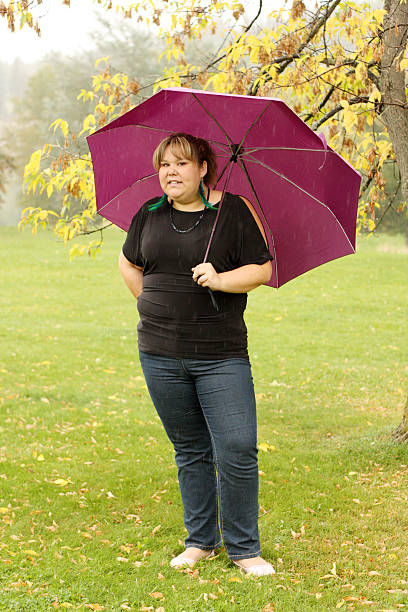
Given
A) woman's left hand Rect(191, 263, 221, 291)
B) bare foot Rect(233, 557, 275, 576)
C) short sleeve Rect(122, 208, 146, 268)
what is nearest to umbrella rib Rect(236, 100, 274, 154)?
short sleeve Rect(122, 208, 146, 268)

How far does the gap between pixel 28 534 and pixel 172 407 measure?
1.65 m

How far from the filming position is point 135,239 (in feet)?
11.4

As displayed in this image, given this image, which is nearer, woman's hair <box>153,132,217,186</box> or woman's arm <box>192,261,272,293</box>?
woman's arm <box>192,261,272,293</box>

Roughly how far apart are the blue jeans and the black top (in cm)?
10

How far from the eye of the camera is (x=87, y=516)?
473 centimetres

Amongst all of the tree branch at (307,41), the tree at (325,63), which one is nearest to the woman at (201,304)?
the tree at (325,63)

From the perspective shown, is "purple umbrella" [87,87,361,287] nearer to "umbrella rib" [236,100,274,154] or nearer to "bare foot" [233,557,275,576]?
"umbrella rib" [236,100,274,154]

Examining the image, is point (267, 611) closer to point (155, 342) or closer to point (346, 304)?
point (155, 342)

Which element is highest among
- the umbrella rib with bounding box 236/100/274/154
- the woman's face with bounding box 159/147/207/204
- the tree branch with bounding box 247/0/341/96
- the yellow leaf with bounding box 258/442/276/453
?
the tree branch with bounding box 247/0/341/96

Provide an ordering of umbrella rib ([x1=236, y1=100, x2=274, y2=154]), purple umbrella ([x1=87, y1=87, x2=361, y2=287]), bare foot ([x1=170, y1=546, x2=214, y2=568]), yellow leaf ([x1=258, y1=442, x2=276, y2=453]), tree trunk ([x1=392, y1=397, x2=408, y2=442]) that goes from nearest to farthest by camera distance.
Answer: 1. umbrella rib ([x1=236, y1=100, x2=274, y2=154])
2. purple umbrella ([x1=87, y1=87, x2=361, y2=287])
3. bare foot ([x1=170, y1=546, x2=214, y2=568])
4. tree trunk ([x1=392, y1=397, x2=408, y2=442])
5. yellow leaf ([x1=258, y1=442, x2=276, y2=453])

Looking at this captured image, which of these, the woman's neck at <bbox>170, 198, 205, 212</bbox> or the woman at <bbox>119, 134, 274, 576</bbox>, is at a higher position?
the woman's neck at <bbox>170, 198, 205, 212</bbox>

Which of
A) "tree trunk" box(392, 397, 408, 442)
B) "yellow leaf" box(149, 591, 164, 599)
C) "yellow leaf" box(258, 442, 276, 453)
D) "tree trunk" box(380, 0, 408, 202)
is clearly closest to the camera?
"yellow leaf" box(149, 591, 164, 599)

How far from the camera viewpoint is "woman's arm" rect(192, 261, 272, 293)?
3133 mm

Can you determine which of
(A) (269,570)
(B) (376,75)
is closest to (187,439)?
(A) (269,570)
